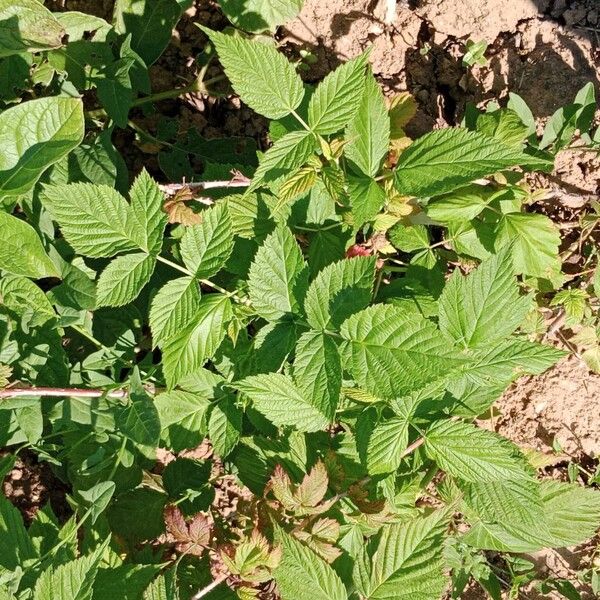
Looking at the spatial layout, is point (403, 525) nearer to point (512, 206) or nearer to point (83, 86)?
point (512, 206)

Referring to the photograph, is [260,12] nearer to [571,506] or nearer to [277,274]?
[277,274]

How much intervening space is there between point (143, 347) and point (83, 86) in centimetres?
101

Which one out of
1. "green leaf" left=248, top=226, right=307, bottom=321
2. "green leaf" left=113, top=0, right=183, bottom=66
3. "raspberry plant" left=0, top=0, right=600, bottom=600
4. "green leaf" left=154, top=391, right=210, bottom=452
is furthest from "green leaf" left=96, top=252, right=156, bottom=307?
"green leaf" left=113, top=0, right=183, bottom=66

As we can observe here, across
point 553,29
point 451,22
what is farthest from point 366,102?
point 553,29

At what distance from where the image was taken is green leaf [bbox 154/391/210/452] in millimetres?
2295

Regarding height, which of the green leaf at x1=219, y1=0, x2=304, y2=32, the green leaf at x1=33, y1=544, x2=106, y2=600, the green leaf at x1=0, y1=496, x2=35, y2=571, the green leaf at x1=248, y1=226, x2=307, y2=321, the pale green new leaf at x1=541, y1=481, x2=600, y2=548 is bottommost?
the pale green new leaf at x1=541, y1=481, x2=600, y2=548

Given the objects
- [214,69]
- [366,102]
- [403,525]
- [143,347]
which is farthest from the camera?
[214,69]

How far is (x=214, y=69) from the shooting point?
3023mm

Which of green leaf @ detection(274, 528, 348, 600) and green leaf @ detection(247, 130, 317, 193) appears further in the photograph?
green leaf @ detection(247, 130, 317, 193)


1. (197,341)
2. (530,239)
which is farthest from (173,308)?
(530,239)

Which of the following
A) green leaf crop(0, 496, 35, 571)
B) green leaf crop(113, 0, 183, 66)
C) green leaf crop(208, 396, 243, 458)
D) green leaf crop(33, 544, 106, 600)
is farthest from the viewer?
green leaf crop(113, 0, 183, 66)

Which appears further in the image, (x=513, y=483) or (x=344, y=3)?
(x=344, y=3)

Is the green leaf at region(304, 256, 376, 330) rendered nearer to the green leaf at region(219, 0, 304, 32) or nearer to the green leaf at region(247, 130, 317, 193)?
the green leaf at region(247, 130, 317, 193)

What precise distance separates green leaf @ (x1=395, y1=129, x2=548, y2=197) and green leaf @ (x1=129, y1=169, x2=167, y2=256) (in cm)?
69
